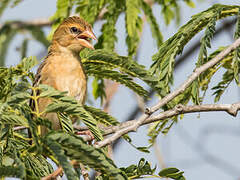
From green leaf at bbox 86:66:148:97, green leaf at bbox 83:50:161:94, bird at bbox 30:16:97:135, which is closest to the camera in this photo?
green leaf at bbox 83:50:161:94

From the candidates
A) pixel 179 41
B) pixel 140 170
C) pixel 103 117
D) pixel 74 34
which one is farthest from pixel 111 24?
pixel 140 170

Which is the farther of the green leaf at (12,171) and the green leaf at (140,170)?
the green leaf at (140,170)

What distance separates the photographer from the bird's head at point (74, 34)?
510 centimetres

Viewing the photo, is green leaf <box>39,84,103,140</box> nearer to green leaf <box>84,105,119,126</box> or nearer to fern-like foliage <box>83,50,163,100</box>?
fern-like foliage <box>83,50,163,100</box>

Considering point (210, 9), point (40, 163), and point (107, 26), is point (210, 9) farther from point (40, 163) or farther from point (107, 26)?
point (40, 163)

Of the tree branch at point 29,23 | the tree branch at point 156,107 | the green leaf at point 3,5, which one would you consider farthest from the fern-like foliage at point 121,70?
the tree branch at point 29,23

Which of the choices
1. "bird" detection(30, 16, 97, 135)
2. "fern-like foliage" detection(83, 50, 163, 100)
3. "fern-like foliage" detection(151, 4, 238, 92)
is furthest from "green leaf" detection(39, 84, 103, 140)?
"bird" detection(30, 16, 97, 135)

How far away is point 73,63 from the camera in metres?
5.06

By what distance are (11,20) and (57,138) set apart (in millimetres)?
5600

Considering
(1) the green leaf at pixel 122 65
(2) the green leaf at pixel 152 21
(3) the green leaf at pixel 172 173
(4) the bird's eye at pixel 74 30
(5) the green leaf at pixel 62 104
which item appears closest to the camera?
(5) the green leaf at pixel 62 104

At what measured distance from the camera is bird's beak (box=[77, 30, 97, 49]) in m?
4.99

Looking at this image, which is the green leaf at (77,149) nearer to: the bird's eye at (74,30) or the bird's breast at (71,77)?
the bird's breast at (71,77)

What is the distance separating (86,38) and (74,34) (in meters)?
0.21

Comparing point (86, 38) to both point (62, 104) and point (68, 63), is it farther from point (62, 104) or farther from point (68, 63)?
point (62, 104)
